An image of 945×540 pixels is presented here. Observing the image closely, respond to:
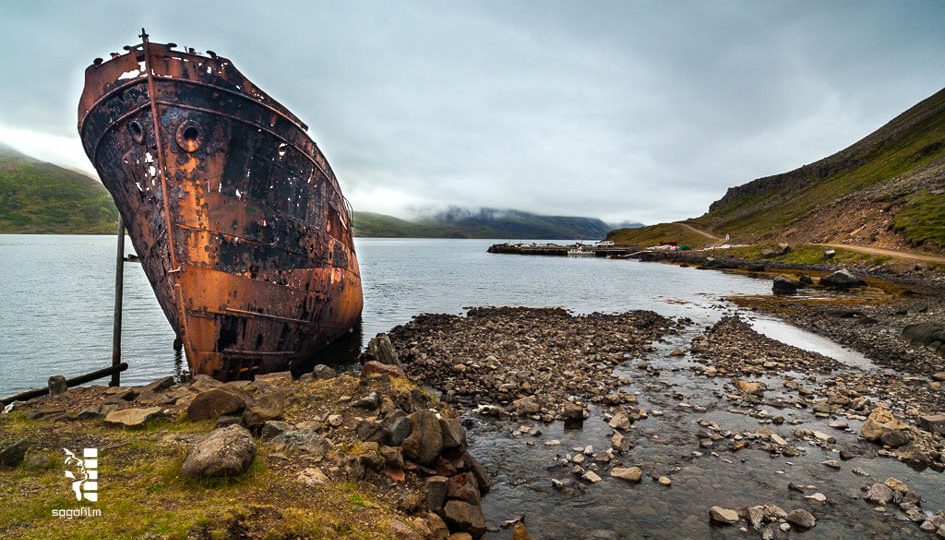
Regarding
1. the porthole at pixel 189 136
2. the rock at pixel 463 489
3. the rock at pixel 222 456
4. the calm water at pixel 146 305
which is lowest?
the calm water at pixel 146 305

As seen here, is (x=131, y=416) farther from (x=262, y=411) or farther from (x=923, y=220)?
(x=923, y=220)

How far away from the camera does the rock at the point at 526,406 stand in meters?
12.1

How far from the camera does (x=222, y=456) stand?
19.9ft

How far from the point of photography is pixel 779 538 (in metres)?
7.01

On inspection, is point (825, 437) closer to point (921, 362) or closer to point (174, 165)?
point (921, 362)

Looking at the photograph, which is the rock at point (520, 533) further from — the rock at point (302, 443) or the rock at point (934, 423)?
the rock at point (934, 423)

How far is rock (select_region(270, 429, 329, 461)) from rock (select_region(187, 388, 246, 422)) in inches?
61.5

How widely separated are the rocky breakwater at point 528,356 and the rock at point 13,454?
30.1 feet

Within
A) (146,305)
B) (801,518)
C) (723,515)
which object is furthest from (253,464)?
(146,305)

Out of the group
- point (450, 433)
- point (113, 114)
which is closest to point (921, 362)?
point (450, 433)

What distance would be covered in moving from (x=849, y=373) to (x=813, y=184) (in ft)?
568

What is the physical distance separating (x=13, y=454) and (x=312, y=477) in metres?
4.01

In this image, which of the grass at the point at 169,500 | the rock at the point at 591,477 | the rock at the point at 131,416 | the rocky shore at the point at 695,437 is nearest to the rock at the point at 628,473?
the rocky shore at the point at 695,437

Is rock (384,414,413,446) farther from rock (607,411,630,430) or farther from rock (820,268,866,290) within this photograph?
rock (820,268,866,290)
